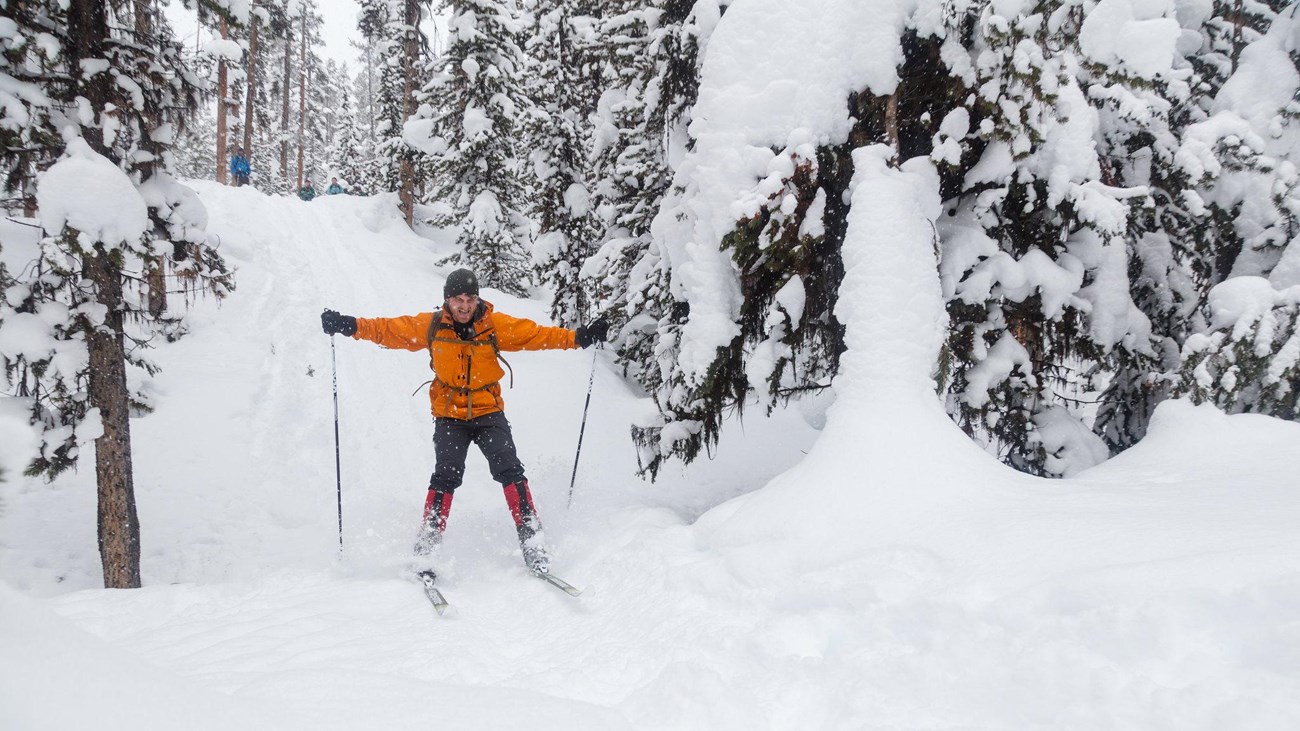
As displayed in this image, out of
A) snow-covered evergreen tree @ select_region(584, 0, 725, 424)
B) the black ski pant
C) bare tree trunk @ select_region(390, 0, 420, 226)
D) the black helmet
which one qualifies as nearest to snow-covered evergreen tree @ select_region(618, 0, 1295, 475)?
snow-covered evergreen tree @ select_region(584, 0, 725, 424)

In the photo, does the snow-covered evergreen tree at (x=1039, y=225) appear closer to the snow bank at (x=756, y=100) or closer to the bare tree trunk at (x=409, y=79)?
the snow bank at (x=756, y=100)

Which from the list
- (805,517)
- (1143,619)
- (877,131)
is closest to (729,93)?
(877,131)

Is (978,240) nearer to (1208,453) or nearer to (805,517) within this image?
(1208,453)

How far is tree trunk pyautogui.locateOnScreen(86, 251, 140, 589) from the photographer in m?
6.11

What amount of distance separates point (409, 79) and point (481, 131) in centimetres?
746

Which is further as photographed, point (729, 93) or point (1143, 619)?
point (729, 93)

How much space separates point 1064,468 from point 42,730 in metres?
6.74

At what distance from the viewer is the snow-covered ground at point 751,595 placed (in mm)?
2260

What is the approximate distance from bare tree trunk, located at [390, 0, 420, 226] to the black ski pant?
17032 mm

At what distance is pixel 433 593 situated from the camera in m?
4.92

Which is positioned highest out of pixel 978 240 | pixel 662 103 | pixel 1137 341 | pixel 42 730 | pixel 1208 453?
pixel 662 103

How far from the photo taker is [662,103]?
7309mm

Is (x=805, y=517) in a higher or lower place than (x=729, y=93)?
lower

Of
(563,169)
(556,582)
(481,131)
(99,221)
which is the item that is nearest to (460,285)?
(556,582)
